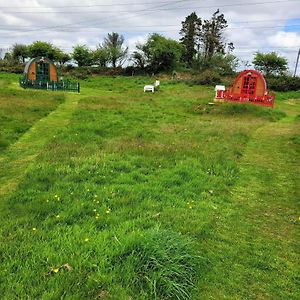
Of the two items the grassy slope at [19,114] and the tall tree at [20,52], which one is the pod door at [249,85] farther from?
the tall tree at [20,52]

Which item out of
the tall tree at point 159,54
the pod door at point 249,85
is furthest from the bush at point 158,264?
the tall tree at point 159,54

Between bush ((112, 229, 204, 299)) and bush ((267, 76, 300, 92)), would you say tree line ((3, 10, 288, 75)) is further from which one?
bush ((112, 229, 204, 299))

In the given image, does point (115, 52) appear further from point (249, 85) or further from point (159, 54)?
point (249, 85)

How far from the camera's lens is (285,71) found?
4941 centimetres

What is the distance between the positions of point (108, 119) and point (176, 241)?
36.1ft

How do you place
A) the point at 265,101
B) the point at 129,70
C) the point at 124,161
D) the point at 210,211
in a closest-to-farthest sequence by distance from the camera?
the point at 210,211 < the point at 124,161 < the point at 265,101 < the point at 129,70

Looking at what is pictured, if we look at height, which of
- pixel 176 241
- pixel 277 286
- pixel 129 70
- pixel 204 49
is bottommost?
pixel 277 286

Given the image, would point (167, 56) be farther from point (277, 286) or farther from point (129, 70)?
point (277, 286)

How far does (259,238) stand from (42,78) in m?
32.1

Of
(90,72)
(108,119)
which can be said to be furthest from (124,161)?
(90,72)

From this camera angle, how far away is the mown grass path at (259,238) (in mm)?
3904

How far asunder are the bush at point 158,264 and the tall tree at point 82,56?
188 ft

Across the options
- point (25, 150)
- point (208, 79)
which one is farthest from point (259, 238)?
point (208, 79)

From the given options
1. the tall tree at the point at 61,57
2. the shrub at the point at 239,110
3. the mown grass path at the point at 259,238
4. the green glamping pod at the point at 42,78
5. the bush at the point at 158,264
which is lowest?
the mown grass path at the point at 259,238
